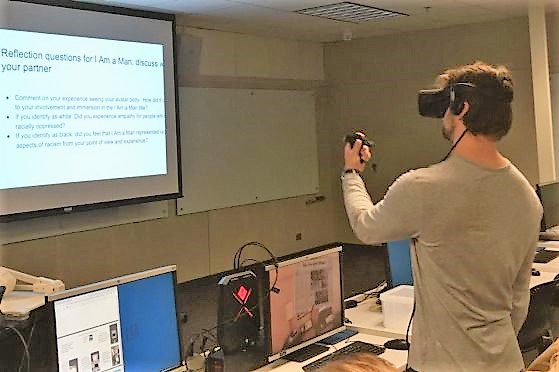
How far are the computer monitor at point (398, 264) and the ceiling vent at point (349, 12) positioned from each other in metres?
2.73

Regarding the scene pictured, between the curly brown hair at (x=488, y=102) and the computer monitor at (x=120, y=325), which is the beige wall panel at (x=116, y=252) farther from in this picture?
the curly brown hair at (x=488, y=102)

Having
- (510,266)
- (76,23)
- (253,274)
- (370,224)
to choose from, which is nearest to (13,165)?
(76,23)

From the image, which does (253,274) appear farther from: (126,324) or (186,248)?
(186,248)

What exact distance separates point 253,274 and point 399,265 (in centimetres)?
121

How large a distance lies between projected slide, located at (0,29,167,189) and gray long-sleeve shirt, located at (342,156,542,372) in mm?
3448

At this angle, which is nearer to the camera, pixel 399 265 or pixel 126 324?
pixel 126 324

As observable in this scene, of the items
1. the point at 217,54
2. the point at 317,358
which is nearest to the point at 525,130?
the point at 217,54

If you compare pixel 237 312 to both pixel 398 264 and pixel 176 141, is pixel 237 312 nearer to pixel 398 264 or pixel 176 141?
pixel 398 264

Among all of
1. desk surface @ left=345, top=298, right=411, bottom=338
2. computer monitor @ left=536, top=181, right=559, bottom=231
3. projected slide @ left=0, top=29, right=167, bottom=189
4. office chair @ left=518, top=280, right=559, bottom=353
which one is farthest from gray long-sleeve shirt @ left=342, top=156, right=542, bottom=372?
projected slide @ left=0, top=29, right=167, bottom=189

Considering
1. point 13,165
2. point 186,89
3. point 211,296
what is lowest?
point 211,296

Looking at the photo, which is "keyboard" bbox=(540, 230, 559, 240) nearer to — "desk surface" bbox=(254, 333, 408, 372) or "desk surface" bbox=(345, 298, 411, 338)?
"desk surface" bbox=(345, 298, 411, 338)

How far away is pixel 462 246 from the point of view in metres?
1.74

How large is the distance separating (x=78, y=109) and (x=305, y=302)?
3.12 m

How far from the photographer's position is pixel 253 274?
2359mm
